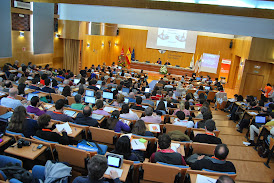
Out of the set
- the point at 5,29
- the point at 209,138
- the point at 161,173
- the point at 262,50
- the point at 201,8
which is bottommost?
the point at 161,173

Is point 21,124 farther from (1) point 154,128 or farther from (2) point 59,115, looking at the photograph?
(1) point 154,128

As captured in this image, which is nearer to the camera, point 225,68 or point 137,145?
point 137,145

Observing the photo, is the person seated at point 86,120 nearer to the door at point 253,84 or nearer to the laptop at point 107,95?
the laptop at point 107,95

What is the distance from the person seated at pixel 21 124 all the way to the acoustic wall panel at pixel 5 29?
7920mm

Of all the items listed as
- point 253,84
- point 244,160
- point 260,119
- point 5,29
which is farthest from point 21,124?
point 253,84

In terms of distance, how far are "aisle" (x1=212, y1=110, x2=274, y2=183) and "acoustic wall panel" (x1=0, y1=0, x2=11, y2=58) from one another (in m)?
10.4

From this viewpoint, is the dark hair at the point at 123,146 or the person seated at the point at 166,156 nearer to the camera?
the dark hair at the point at 123,146

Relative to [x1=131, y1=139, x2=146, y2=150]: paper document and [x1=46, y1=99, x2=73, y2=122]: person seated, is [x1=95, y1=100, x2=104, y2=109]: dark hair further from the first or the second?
[x1=131, y1=139, x2=146, y2=150]: paper document

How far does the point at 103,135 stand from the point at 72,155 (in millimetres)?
1047

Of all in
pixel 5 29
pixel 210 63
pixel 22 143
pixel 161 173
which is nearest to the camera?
pixel 161 173

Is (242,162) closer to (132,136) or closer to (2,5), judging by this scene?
(132,136)

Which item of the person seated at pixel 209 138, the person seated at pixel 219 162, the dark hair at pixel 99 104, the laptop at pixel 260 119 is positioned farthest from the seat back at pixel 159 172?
the laptop at pixel 260 119

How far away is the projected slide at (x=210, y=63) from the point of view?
18552mm

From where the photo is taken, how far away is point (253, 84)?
14.6 meters
